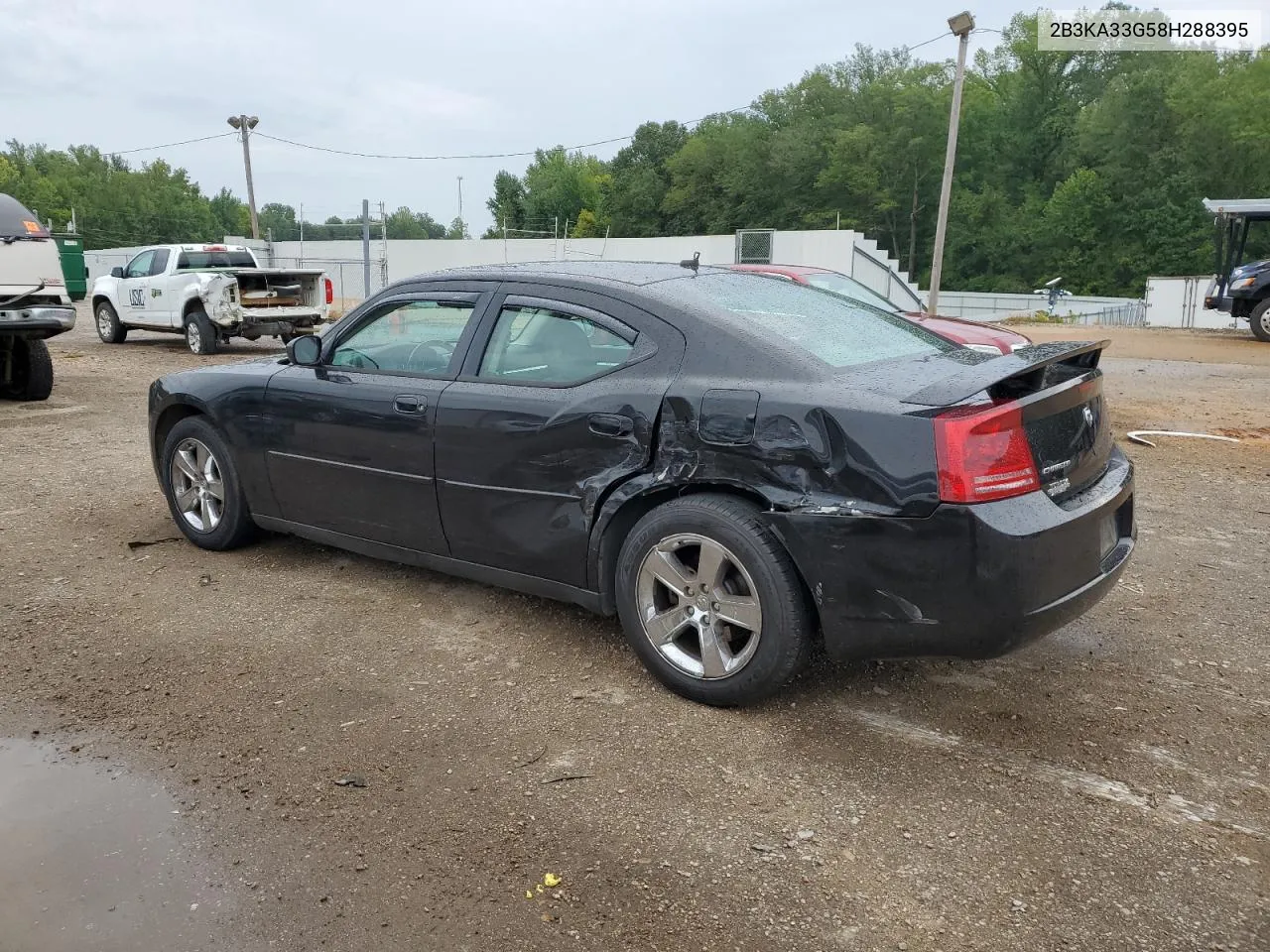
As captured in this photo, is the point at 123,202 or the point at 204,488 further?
the point at 123,202

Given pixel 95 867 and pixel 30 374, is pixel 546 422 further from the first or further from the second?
pixel 30 374

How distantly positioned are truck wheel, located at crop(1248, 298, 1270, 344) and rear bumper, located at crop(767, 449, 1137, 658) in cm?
1843

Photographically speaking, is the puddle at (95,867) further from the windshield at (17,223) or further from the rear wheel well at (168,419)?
the windshield at (17,223)

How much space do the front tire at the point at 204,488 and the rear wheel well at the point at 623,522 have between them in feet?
7.41

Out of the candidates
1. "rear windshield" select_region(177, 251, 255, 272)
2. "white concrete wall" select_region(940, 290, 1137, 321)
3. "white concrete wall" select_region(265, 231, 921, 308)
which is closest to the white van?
"rear windshield" select_region(177, 251, 255, 272)

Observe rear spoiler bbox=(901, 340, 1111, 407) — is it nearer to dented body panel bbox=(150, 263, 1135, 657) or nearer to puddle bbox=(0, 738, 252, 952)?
dented body panel bbox=(150, 263, 1135, 657)

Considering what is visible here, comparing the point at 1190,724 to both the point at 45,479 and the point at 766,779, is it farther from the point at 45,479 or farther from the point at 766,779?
the point at 45,479

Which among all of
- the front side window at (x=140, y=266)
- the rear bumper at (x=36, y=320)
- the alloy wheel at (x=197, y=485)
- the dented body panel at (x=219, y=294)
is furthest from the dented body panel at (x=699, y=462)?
the front side window at (x=140, y=266)

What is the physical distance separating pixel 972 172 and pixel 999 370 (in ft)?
242

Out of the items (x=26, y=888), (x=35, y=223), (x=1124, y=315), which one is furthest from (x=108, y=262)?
(x=26, y=888)

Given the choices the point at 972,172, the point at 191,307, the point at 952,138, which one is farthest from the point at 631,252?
the point at 972,172

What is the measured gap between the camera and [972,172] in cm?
7031

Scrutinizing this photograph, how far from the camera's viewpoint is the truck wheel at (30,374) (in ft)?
34.7

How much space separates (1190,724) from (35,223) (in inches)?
424
